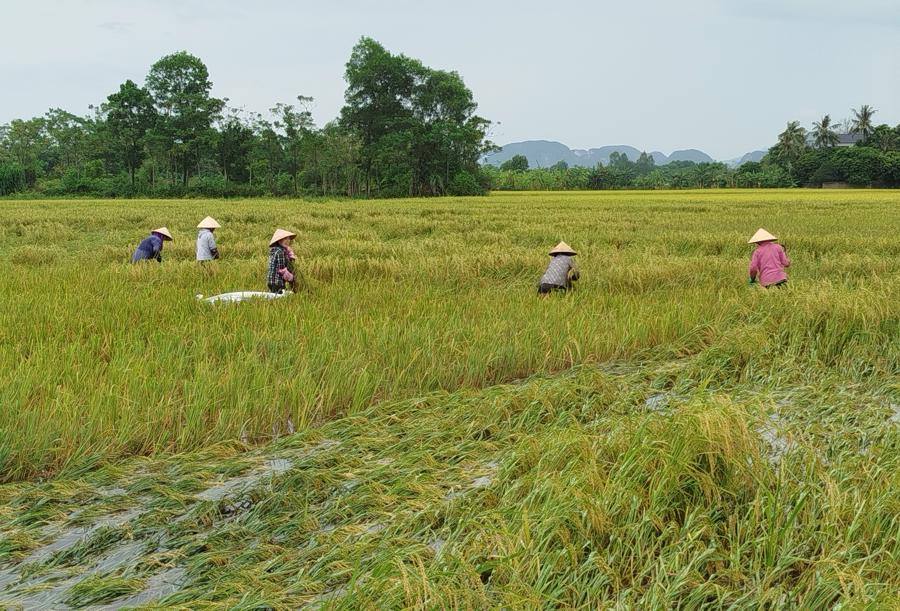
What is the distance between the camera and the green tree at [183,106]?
156ft

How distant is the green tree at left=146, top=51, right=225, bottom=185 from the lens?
47625 mm

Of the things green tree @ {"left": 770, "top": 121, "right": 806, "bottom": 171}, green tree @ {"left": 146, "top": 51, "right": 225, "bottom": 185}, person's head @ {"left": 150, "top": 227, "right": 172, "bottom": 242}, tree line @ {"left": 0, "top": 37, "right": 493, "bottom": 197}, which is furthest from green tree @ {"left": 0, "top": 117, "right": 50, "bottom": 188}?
green tree @ {"left": 770, "top": 121, "right": 806, "bottom": 171}

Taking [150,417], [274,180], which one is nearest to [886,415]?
[150,417]

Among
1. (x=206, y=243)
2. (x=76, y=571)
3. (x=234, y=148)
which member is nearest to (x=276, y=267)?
(x=206, y=243)

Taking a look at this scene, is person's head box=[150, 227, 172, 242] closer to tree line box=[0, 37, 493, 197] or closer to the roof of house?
tree line box=[0, 37, 493, 197]

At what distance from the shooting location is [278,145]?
167 ft

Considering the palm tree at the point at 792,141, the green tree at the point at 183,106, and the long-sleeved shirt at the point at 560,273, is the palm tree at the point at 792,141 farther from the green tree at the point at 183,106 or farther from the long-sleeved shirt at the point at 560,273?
the long-sleeved shirt at the point at 560,273

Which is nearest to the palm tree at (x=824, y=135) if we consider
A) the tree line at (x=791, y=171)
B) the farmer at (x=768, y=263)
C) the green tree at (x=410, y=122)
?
the tree line at (x=791, y=171)

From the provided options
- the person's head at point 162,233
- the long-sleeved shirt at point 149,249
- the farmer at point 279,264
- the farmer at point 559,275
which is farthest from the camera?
the person's head at point 162,233

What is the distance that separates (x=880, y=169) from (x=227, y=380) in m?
62.8

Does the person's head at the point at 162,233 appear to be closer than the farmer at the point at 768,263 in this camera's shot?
No

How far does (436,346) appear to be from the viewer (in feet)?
13.9

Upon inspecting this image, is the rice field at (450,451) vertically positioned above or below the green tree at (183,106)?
below

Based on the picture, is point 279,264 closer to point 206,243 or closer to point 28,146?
point 206,243
